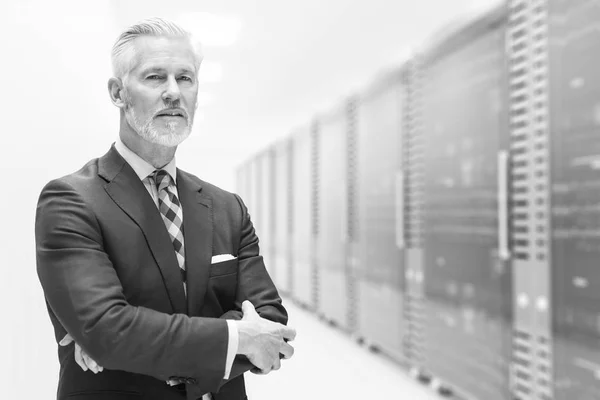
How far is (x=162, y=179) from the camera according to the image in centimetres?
125

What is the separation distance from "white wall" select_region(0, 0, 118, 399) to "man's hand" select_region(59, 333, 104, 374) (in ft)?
2.74

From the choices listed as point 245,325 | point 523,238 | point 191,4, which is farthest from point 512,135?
point 191,4

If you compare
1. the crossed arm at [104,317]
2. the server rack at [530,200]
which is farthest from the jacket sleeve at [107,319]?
the server rack at [530,200]

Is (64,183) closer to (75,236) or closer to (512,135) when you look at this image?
(75,236)

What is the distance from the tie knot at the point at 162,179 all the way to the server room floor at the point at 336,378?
309 centimetres

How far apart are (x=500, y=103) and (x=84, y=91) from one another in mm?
2116

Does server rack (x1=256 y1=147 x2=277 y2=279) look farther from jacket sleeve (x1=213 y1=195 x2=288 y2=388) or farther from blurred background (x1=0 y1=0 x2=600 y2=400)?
jacket sleeve (x1=213 y1=195 x2=288 y2=388)

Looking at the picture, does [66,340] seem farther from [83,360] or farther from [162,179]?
[162,179]

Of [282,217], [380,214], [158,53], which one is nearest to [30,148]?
[158,53]

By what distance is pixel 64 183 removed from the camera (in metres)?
1.11

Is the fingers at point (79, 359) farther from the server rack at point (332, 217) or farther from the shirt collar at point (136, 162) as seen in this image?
the server rack at point (332, 217)

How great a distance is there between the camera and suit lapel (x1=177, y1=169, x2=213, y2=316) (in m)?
1.16

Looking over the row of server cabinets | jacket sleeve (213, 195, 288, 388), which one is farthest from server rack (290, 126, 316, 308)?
jacket sleeve (213, 195, 288, 388)

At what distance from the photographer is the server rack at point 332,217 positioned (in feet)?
19.4
